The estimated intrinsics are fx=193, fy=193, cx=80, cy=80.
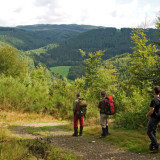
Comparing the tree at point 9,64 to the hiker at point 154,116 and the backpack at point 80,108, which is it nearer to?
the backpack at point 80,108

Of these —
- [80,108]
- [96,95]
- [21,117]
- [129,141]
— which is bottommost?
[21,117]

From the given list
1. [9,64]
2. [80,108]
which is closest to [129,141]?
[80,108]

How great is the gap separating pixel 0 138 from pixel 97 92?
16712mm

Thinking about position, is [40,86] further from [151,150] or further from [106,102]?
[151,150]

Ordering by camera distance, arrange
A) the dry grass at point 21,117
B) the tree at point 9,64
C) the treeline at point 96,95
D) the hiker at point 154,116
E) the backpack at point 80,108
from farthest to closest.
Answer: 1. the tree at point 9,64
2. the dry grass at point 21,117
3. the treeline at point 96,95
4. the backpack at point 80,108
5. the hiker at point 154,116

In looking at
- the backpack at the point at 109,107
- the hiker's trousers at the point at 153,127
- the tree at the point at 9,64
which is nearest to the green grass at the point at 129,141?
the hiker's trousers at the point at 153,127

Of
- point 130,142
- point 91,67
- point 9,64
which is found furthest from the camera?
point 9,64

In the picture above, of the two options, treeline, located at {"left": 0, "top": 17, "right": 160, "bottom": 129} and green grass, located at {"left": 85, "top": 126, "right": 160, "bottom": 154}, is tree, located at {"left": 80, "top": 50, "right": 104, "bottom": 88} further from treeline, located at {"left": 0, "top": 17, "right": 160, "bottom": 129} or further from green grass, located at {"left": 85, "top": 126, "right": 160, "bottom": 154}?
green grass, located at {"left": 85, "top": 126, "right": 160, "bottom": 154}

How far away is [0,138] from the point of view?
707 centimetres

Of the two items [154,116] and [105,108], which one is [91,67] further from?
[154,116]

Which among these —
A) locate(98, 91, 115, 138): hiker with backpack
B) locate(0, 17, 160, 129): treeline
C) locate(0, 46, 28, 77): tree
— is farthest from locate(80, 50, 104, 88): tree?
locate(0, 46, 28, 77): tree

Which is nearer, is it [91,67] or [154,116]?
[154,116]

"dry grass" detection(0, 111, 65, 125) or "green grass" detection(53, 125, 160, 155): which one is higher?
"green grass" detection(53, 125, 160, 155)

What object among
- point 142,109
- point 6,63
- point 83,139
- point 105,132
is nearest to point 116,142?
point 105,132
